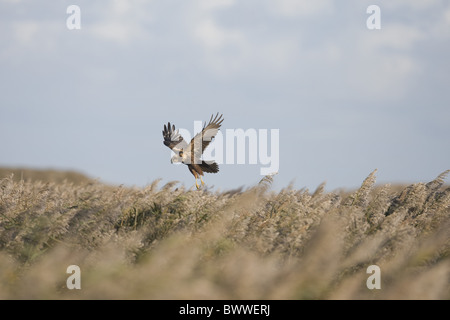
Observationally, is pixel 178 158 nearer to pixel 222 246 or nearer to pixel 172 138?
pixel 172 138

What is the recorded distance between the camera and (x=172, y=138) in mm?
11008

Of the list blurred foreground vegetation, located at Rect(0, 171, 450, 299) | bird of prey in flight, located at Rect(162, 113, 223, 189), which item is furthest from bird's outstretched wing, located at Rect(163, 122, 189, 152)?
blurred foreground vegetation, located at Rect(0, 171, 450, 299)

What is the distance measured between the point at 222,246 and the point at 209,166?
256 inches

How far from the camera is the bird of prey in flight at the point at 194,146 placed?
9953mm

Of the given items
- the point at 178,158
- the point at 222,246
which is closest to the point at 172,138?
A: the point at 178,158

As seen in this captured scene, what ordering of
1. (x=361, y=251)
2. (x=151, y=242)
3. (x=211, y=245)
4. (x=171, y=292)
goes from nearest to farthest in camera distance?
(x=171, y=292)
(x=361, y=251)
(x=211, y=245)
(x=151, y=242)

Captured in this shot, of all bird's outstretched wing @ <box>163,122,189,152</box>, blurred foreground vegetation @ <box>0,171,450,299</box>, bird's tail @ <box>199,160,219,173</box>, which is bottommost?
blurred foreground vegetation @ <box>0,171,450,299</box>

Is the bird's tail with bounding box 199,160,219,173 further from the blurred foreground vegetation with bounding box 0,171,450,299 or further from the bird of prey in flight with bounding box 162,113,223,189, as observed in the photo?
the blurred foreground vegetation with bounding box 0,171,450,299

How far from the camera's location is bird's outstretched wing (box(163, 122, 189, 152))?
10.7m

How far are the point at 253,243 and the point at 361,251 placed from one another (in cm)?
99
